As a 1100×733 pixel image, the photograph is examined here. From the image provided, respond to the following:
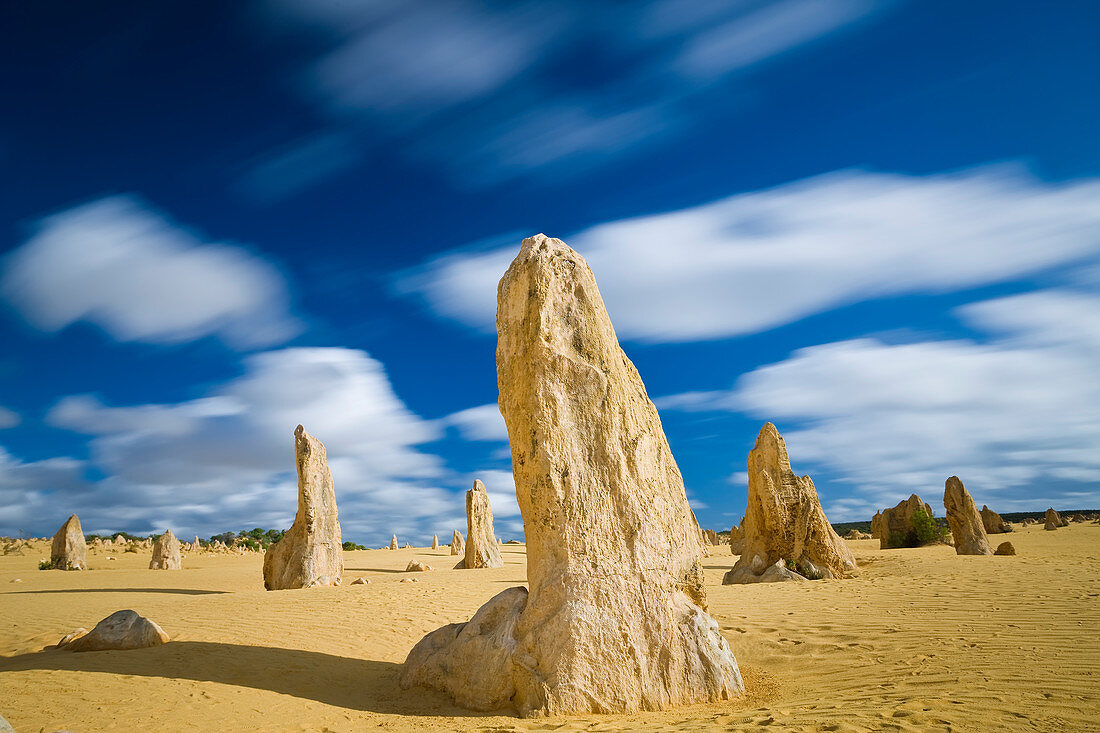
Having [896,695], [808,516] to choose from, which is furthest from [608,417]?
[808,516]

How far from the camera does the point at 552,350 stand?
7.39 m

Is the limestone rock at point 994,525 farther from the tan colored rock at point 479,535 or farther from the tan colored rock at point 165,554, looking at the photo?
the tan colored rock at point 165,554

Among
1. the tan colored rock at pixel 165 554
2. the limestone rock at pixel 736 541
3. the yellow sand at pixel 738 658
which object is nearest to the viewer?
the yellow sand at pixel 738 658

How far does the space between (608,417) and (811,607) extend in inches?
274

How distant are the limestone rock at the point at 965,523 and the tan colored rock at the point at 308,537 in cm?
2104

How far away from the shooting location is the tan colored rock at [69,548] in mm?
29672

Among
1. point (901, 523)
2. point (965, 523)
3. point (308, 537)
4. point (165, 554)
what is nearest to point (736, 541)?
point (901, 523)

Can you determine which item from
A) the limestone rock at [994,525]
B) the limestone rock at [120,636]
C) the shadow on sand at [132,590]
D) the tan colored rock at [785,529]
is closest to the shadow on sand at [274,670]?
the limestone rock at [120,636]

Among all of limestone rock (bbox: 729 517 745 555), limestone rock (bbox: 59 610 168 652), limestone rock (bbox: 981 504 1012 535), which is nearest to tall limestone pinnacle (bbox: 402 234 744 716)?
limestone rock (bbox: 59 610 168 652)

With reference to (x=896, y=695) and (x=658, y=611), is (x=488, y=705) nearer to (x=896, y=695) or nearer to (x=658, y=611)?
(x=658, y=611)

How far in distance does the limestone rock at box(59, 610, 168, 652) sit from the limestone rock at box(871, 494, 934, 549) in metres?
29.8

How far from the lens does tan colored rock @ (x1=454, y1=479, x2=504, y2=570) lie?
966 inches

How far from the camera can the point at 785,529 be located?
57.1 feet

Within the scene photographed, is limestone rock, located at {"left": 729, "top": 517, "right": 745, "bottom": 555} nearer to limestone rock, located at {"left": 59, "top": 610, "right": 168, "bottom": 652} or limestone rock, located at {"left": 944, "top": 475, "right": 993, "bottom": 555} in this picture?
limestone rock, located at {"left": 944, "top": 475, "right": 993, "bottom": 555}
